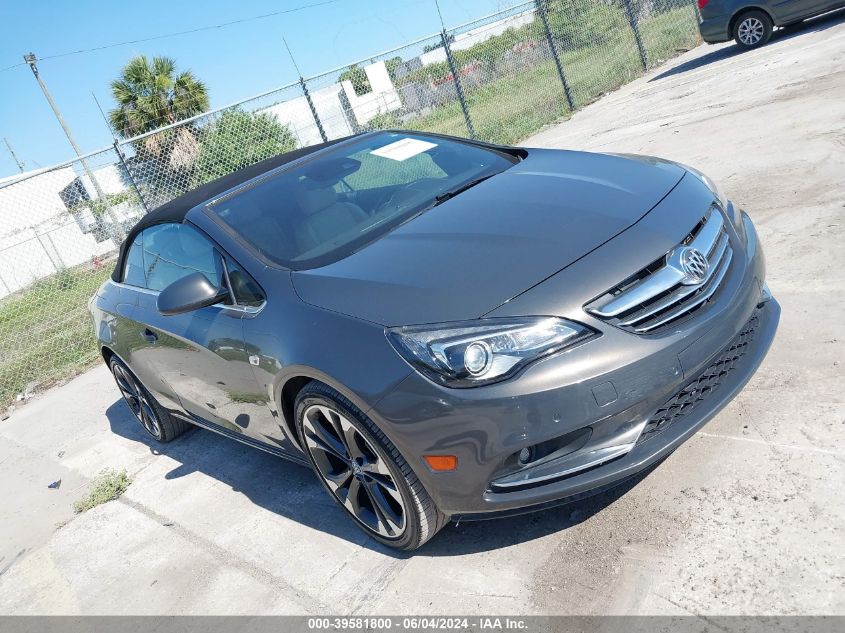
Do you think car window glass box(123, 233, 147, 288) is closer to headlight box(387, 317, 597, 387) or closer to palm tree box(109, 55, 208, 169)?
headlight box(387, 317, 597, 387)

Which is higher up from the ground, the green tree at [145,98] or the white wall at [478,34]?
the green tree at [145,98]

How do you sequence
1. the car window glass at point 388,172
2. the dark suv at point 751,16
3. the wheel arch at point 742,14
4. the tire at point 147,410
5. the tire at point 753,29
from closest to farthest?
1. the car window glass at point 388,172
2. the tire at point 147,410
3. the dark suv at point 751,16
4. the wheel arch at point 742,14
5. the tire at point 753,29

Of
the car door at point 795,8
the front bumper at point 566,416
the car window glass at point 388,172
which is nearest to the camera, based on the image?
the front bumper at point 566,416

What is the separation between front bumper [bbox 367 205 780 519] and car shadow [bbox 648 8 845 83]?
35.9 feet

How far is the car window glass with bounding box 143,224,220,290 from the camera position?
3516 mm

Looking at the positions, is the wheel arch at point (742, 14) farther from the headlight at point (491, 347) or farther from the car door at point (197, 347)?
the headlight at point (491, 347)

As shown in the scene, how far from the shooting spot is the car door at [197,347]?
3271 millimetres

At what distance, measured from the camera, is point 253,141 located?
448 inches

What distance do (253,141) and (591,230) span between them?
377 inches

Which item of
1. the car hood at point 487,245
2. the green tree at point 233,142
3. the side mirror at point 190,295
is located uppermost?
the green tree at point 233,142

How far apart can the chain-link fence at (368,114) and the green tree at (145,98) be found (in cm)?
342

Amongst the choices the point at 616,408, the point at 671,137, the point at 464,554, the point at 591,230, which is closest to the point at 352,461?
the point at 464,554

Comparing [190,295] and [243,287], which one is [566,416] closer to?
[243,287]

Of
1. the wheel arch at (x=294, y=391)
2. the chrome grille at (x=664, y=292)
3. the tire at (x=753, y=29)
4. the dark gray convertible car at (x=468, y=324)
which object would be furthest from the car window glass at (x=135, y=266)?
the tire at (x=753, y=29)
